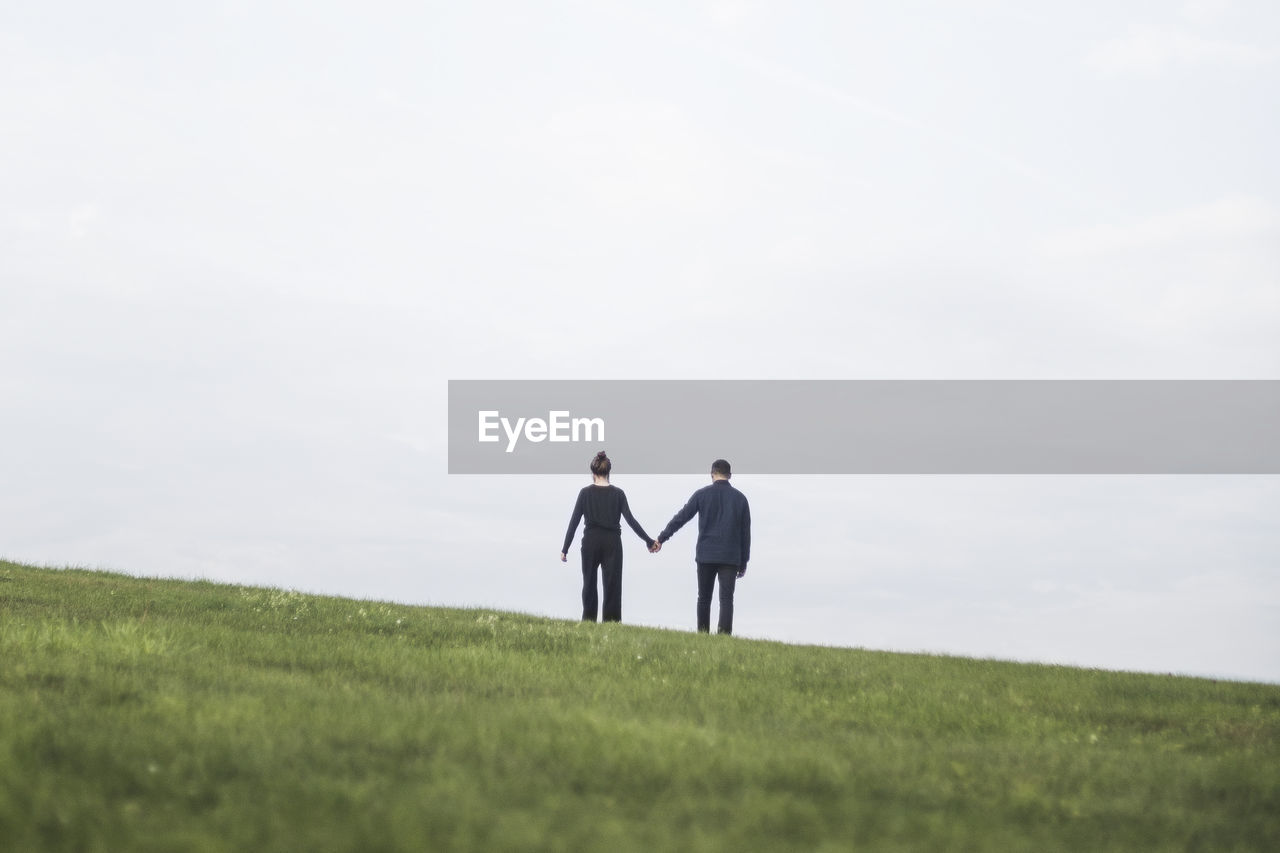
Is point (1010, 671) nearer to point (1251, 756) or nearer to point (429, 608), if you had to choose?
point (1251, 756)

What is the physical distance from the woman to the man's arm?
32cm

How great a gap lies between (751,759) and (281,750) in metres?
3.13

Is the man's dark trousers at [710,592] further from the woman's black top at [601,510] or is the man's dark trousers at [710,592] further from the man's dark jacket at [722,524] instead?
the woman's black top at [601,510]

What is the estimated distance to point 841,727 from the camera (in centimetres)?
1066

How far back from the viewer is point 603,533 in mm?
19875

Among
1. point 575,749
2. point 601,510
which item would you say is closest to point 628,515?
point 601,510

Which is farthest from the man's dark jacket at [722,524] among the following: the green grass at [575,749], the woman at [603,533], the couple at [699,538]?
the green grass at [575,749]

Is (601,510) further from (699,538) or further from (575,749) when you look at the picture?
(575,749)

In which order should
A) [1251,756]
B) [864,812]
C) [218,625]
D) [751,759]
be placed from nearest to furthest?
[864,812] → [751,759] → [1251,756] → [218,625]

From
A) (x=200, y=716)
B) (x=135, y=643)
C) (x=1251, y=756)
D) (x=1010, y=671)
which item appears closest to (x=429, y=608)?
(x=135, y=643)

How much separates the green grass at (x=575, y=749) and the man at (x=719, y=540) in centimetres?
A: 458

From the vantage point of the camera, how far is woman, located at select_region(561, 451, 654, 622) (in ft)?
65.2

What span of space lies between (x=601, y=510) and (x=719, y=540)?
2.13 m

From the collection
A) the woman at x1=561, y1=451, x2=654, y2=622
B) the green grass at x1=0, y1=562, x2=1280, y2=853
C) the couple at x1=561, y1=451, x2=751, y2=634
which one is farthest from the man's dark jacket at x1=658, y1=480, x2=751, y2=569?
the green grass at x1=0, y1=562, x2=1280, y2=853
